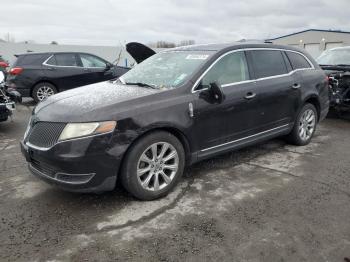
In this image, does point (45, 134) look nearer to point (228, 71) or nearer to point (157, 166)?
point (157, 166)

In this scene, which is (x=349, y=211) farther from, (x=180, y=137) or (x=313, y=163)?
(x=180, y=137)

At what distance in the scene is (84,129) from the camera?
3.49 m

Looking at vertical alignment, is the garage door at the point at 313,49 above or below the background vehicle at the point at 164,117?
above

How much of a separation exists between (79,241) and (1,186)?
70.8 inches

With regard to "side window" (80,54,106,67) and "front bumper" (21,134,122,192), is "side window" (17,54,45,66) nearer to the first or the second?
"side window" (80,54,106,67)

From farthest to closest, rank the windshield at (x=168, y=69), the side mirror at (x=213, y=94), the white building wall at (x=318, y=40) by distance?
the white building wall at (x=318, y=40)
the windshield at (x=168, y=69)
the side mirror at (x=213, y=94)

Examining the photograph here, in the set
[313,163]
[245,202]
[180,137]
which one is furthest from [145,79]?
[313,163]

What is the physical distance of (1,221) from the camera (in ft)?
11.6

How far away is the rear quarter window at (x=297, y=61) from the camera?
18.7 feet

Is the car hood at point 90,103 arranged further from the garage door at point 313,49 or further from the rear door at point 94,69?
the garage door at point 313,49

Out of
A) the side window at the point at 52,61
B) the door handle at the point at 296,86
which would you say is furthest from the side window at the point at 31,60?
the door handle at the point at 296,86

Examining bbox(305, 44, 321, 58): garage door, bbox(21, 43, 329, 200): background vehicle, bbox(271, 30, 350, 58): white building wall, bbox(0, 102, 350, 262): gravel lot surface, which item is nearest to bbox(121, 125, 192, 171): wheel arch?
bbox(21, 43, 329, 200): background vehicle

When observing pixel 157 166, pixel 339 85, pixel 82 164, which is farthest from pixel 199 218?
→ pixel 339 85

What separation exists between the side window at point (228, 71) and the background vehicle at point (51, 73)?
6788 millimetres
